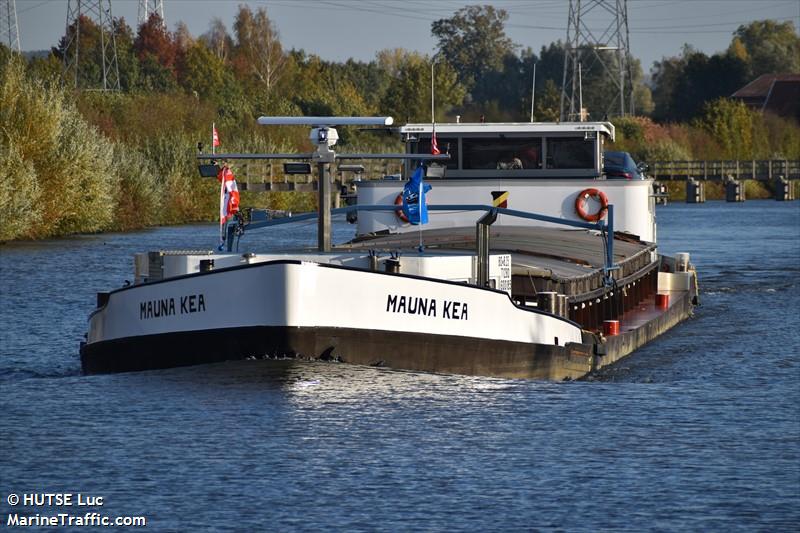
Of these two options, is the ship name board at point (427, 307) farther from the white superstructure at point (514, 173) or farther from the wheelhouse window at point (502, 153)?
the wheelhouse window at point (502, 153)

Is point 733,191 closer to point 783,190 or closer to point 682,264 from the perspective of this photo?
point 783,190

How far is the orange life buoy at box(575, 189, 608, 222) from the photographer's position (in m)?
29.2

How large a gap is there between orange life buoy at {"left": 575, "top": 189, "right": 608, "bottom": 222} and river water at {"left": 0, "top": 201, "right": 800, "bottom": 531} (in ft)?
10.5

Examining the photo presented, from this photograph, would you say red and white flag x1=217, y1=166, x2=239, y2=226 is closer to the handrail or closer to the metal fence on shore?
the handrail

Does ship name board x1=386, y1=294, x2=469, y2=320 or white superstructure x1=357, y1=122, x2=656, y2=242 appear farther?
white superstructure x1=357, y1=122, x2=656, y2=242

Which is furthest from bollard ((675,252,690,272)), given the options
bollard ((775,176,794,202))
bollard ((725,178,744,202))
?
bollard ((775,176,794,202))

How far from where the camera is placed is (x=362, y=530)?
14891 millimetres

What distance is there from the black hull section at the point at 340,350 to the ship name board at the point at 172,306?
283 mm

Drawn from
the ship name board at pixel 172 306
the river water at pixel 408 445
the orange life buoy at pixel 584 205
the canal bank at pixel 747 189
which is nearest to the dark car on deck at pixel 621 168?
the orange life buoy at pixel 584 205

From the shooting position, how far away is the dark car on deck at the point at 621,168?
3294cm

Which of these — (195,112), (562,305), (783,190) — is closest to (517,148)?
(562,305)

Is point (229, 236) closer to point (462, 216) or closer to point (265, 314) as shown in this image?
point (265, 314)

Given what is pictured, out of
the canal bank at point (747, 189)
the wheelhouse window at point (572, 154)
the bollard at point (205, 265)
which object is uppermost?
the wheelhouse window at point (572, 154)

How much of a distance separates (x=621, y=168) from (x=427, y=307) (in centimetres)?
1335
